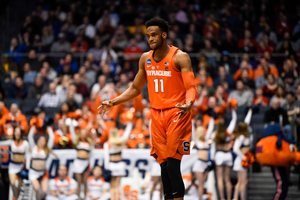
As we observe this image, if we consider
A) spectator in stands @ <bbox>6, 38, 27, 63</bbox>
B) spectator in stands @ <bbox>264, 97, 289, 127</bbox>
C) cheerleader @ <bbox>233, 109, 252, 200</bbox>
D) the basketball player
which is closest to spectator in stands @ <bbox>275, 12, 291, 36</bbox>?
spectator in stands @ <bbox>264, 97, 289, 127</bbox>

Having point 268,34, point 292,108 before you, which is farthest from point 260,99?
point 268,34

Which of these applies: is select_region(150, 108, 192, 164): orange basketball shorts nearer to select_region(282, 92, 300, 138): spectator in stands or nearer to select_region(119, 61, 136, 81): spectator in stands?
select_region(282, 92, 300, 138): spectator in stands

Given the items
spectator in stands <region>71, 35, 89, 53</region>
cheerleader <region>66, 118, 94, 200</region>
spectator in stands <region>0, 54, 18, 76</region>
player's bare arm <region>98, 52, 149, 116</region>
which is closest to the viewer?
player's bare arm <region>98, 52, 149, 116</region>

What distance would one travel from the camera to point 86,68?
42.3 feet

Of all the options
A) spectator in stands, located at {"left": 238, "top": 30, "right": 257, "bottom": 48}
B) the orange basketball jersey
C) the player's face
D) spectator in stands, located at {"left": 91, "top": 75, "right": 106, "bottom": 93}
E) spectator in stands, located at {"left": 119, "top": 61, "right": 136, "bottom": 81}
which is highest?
spectator in stands, located at {"left": 238, "top": 30, "right": 257, "bottom": 48}

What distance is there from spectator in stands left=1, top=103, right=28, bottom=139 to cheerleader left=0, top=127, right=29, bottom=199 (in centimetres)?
36

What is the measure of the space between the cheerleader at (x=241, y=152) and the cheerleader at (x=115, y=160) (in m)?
2.34

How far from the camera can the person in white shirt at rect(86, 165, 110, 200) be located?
9.88 m

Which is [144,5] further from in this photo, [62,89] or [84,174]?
[84,174]

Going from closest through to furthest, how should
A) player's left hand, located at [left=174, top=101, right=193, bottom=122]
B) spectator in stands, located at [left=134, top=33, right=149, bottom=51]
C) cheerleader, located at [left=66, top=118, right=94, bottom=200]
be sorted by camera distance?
player's left hand, located at [left=174, top=101, right=193, bottom=122], cheerleader, located at [left=66, top=118, right=94, bottom=200], spectator in stands, located at [left=134, top=33, right=149, bottom=51]

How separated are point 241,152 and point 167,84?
535cm

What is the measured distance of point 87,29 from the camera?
14438mm

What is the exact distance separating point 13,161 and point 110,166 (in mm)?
2165

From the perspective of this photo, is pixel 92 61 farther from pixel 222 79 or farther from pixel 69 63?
pixel 222 79
